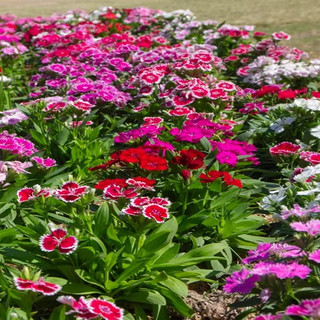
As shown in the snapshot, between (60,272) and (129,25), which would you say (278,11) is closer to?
(129,25)

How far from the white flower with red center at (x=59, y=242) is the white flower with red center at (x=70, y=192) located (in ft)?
0.57

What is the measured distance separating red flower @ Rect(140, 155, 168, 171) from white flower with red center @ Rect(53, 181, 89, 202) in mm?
444

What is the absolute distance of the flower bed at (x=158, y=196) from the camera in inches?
92.0

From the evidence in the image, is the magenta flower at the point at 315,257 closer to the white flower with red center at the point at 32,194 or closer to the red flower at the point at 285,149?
the white flower with red center at the point at 32,194

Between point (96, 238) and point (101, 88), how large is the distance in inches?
102

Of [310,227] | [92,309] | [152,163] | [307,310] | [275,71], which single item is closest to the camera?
[307,310]

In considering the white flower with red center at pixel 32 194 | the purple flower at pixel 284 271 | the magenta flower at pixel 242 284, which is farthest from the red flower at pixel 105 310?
the white flower with red center at pixel 32 194

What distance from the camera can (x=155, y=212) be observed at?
259 centimetres

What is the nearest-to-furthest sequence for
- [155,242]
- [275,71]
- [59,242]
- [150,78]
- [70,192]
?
[59,242], [70,192], [155,242], [150,78], [275,71]

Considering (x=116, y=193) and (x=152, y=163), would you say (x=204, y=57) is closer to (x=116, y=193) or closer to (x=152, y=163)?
(x=152, y=163)

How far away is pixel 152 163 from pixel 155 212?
582mm

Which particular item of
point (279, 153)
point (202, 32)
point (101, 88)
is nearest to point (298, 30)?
point (202, 32)

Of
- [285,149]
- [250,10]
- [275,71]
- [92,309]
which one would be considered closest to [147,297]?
[92,309]

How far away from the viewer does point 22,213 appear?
3.26 meters
